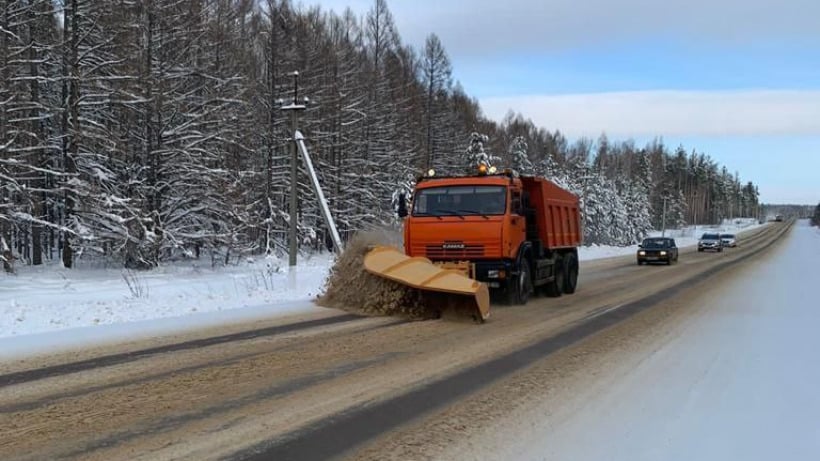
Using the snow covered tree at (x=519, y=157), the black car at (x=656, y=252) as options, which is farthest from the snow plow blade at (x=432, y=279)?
the snow covered tree at (x=519, y=157)

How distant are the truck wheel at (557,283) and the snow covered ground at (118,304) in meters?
6.09

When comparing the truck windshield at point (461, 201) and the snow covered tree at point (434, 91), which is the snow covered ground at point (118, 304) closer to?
the truck windshield at point (461, 201)

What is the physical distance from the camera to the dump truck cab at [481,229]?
14.0 meters

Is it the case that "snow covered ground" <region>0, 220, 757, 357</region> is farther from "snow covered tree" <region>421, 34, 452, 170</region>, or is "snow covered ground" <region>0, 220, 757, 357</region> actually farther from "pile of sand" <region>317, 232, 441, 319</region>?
"snow covered tree" <region>421, 34, 452, 170</region>

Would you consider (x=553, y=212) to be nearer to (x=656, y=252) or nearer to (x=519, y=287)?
(x=519, y=287)

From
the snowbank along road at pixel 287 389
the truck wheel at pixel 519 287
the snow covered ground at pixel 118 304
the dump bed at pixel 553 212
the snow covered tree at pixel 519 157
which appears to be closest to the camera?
the snowbank along road at pixel 287 389

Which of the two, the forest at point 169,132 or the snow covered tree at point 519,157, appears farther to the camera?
the snow covered tree at point 519,157

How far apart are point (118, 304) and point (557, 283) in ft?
35.7

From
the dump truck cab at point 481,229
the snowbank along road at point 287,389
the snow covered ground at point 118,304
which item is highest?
the dump truck cab at point 481,229

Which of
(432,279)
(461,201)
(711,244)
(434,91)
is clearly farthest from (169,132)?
(711,244)

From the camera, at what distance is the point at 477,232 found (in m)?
14.1

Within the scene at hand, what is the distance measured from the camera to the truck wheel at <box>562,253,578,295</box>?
62.0ft

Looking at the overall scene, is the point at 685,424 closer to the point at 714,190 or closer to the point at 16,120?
the point at 16,120


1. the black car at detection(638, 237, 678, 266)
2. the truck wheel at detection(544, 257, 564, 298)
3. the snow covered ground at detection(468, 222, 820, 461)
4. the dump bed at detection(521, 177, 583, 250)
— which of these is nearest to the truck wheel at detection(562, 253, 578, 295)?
the truck wheel at detection(544, 257, 564, 298)
